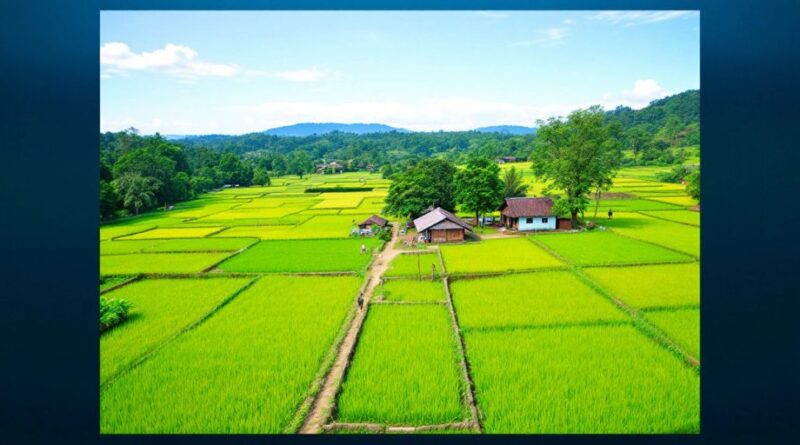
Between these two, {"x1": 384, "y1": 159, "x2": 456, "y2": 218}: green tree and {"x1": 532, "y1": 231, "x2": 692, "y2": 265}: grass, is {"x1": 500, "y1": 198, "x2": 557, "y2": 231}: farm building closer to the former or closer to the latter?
{"x1": 532, "y1": 231, "x2": 692, "y2": 265}: grass

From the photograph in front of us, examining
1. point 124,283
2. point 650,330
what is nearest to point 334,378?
point 650,330

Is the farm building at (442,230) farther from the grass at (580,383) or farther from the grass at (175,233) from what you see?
the grass at (175,233)

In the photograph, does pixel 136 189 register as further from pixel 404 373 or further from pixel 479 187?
pixel 404 373

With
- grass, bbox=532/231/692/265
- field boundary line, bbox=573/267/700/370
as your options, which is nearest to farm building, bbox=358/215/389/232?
grass, bbox=532/231/692/265

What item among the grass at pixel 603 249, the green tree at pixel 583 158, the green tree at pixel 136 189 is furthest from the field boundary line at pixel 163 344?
the green tree at pixel 583 158

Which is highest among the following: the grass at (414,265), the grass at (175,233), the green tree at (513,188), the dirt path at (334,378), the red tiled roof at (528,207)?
the green tree at (513,188)

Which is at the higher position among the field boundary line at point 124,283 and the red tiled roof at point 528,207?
the red tiled roof at point 528,207

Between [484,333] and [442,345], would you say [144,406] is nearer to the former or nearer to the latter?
[442,345]
